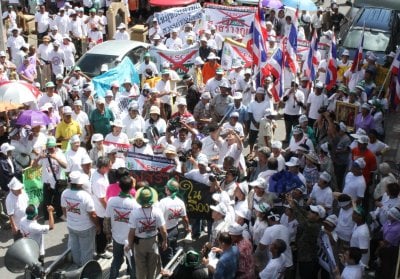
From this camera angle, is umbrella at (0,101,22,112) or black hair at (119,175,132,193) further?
umbrella at (0,101,22,112)

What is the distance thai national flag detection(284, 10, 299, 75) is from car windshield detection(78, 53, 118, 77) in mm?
4349

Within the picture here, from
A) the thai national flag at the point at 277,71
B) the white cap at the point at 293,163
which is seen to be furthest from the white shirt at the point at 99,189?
the thai national flag at the point at 277,71

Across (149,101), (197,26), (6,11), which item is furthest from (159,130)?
(6,11)

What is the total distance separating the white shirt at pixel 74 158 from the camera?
10992 mm

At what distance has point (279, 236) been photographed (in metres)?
8.44

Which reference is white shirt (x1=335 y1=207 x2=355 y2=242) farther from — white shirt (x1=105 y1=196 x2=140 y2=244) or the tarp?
Result: the tarp

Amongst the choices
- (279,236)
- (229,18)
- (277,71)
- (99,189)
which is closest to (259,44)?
(277,71)

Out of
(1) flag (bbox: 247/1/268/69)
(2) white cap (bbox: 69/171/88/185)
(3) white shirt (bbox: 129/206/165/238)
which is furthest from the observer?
(1) flag (bbox: 247/1/268/69)

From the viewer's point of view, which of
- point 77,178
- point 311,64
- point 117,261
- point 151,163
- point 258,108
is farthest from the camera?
point 311,64

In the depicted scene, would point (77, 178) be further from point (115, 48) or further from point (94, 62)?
point (115, 48)

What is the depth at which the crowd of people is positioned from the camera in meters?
8.68

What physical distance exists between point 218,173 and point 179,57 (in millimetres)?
6778

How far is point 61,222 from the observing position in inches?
453

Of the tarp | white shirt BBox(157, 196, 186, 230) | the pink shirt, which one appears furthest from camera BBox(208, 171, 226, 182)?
the tarp
